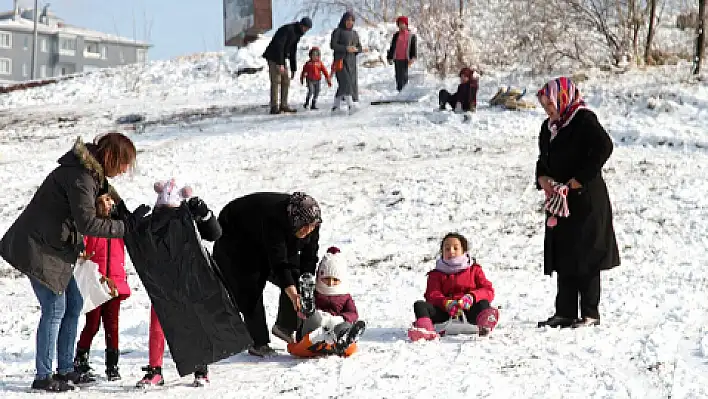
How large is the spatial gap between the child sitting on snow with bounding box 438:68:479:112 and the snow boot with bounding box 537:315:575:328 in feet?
30.7

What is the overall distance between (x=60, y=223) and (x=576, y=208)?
3.39 m

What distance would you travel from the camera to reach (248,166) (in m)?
13.5

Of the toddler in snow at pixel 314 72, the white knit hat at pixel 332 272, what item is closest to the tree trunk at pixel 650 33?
A: the toddler in snow at pixel 314 72

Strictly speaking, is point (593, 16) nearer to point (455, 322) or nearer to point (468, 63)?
point (468, 63)

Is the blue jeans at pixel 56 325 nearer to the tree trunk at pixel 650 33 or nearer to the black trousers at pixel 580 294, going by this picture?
the black trousers at pixel 580 294

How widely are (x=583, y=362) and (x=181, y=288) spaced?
2.37 metres

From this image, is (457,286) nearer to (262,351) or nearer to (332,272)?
(332,272)

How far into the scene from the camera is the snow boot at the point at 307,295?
572 cm

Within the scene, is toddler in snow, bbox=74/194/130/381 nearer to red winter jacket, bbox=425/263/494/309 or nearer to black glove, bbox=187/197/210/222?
black glove, bbox=187/197/210/222

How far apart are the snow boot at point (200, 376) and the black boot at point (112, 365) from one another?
511 mm

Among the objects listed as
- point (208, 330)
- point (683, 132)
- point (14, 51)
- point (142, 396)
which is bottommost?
point (142, 396)

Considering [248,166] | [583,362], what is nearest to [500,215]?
[248,166]

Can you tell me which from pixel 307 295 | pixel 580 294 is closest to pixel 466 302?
pixel 580 294

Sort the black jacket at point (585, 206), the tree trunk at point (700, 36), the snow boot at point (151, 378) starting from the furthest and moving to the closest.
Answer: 1. the tree trunk at point (700, 36)
2. the black jacket at point (585, 206)
3. the snow boot at point (151, 378)
